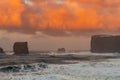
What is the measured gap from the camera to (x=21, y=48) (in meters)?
147

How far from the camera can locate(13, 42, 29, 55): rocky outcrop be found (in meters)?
144

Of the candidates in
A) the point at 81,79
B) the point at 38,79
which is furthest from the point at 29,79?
the point at 81,79

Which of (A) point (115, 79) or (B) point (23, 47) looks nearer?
(A) point (115, 79)

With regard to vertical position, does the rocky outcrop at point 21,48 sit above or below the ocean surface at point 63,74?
below

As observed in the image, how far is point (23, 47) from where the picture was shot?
146 metres

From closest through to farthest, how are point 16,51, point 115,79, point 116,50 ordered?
point 115,79 → point 16,51 → point 116,50

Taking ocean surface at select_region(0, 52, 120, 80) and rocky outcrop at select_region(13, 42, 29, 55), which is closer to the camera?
ocean surface at select_region(0, 52, 120, 80)

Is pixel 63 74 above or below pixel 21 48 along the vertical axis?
above

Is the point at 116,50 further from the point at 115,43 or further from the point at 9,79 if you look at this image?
the point at 9,79

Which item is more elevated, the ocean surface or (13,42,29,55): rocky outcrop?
the ocean surface

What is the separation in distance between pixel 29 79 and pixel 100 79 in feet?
19.9

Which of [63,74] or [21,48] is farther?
[21,48]

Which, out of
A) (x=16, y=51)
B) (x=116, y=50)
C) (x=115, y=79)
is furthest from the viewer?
(x=116, y=50)

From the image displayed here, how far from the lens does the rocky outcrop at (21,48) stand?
144250 mm
